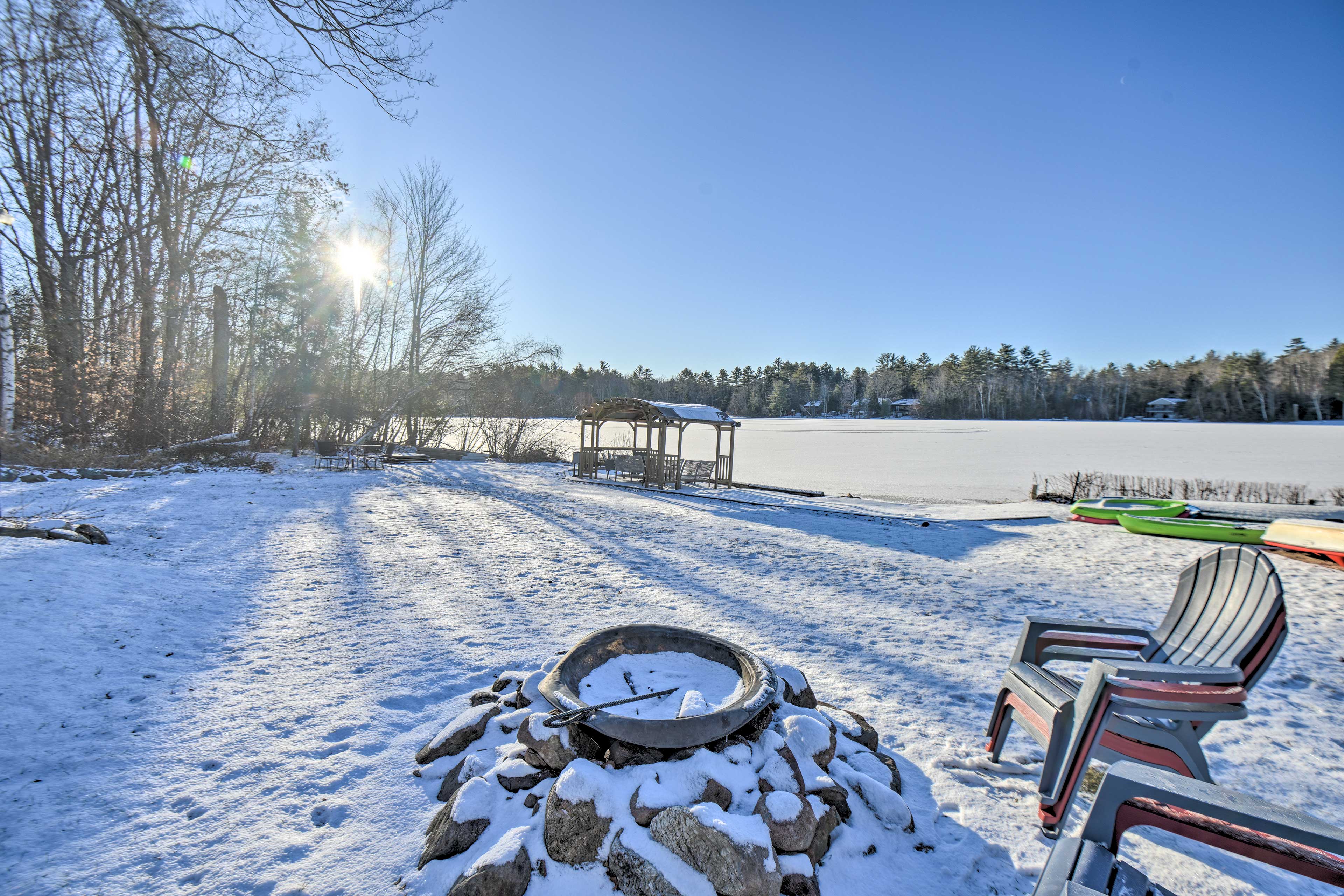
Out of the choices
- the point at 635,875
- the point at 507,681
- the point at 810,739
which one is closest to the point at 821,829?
the point at 810,739

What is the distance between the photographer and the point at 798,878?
1671mm

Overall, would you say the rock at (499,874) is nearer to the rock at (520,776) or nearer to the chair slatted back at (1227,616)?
the rock at (520,776)

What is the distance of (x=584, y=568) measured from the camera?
5.59 metres

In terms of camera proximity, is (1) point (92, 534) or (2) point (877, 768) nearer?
(2) point (877, 768)

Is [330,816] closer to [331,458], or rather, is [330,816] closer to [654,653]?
[654,653]

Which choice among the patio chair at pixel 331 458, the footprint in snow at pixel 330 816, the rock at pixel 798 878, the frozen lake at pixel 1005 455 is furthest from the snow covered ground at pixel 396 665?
the frozen lake at pixel 1005 455

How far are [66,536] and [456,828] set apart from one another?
16.2 feet

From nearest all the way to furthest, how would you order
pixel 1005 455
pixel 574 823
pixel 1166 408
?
pixel 574 823 → pixel 1005 455 → pixel 1166 408

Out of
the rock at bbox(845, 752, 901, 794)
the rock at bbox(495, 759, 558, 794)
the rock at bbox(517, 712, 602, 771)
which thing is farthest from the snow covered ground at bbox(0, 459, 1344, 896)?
the rock at bbox(517, 712, 602, 771)

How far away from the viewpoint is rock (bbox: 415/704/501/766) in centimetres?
225

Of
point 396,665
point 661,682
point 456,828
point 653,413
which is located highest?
point 653,413

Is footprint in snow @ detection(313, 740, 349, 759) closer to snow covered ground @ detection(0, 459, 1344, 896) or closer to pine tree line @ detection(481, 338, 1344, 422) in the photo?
snow covered ground @ detection(0, 459, 1344, 896)

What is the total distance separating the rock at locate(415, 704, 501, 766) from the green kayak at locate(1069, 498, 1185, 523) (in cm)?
1068

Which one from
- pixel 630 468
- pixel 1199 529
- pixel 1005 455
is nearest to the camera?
pixel 1199 529
